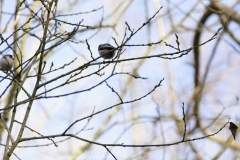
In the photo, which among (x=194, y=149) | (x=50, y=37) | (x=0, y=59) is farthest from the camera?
(x=194, y=149)

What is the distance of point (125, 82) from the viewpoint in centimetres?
536

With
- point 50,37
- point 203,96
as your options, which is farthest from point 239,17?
point 50,37

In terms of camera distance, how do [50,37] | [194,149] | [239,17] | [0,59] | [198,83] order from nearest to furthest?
[50,37] → [0,59] → [239,17] → [194,149] → [198,83]

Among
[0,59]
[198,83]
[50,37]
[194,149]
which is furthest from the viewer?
[198,83]

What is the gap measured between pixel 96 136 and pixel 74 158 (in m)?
0.41

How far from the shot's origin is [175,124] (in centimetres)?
495

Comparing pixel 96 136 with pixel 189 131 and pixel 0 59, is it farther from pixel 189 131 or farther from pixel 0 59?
pixel 0 59

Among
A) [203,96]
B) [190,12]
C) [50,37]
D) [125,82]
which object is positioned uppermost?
[190,12]

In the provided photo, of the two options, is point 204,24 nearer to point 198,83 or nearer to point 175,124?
point 198,83

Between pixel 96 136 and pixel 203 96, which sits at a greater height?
pixel 203 96

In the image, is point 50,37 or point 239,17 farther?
point 239,17

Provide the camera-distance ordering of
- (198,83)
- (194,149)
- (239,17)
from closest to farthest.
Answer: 1. (239,17)
2. (194,149)
3. (198,83)

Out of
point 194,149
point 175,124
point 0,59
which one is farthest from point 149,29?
point 0,59

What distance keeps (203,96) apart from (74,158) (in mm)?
1965
